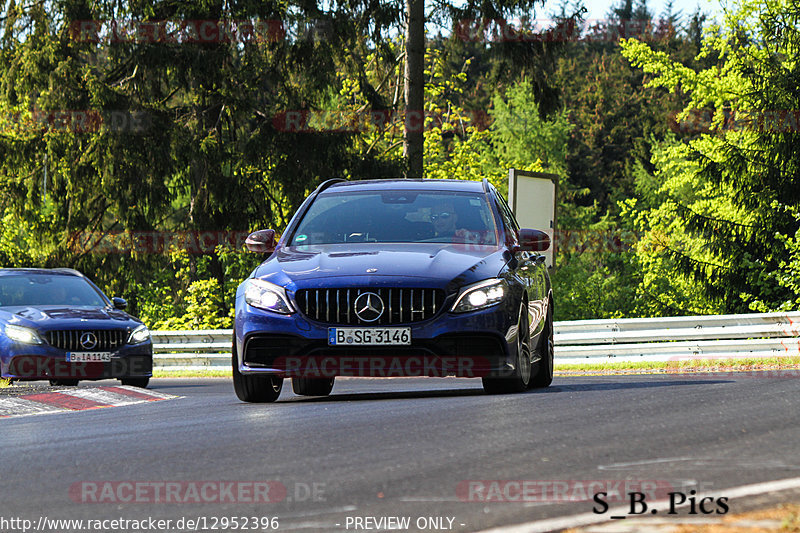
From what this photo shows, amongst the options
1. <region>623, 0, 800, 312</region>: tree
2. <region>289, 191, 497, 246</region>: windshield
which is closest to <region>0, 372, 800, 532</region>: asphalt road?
<region>289, 191, 497, 246</region>: windshield

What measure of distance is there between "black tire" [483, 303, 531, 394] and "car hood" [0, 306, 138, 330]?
287 inches

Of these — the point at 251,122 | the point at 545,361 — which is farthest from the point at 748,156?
the point at 545,361

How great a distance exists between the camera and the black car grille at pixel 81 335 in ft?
53.7

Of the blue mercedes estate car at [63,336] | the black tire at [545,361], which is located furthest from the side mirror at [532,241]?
the blue mercedes estate car at [63,336]

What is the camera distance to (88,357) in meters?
16.5

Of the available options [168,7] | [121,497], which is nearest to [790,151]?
[168,7]

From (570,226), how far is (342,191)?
189 feet

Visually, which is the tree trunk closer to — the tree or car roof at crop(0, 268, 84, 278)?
the tree

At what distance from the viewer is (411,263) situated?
33.0 feet

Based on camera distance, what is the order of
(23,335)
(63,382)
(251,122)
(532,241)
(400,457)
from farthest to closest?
(251,122) < (63,382) < (23,335) < (532,241) < (400,457)

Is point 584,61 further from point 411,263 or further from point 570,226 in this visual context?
point 411,263

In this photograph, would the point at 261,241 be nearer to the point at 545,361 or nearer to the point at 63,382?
the point at 545,361

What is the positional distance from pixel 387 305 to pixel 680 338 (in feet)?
36.7

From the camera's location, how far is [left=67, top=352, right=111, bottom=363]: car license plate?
1642cm
